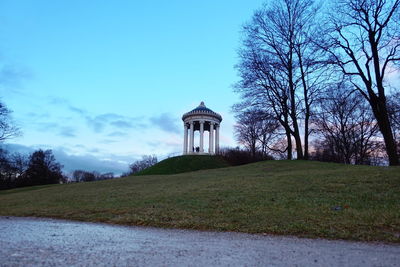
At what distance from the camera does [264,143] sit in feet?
136

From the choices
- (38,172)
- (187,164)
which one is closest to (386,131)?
(187,164)

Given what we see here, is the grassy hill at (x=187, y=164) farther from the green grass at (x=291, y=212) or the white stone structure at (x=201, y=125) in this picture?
the green grass at (x=291, y=212)

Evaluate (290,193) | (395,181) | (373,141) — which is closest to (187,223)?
(290,193)

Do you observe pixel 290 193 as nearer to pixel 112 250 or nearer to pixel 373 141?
pixel 112 250

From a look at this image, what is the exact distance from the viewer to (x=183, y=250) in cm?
419

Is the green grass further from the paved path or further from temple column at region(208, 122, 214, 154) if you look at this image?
temple column at region(208, 122, 214, 154)

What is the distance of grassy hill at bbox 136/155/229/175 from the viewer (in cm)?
3519

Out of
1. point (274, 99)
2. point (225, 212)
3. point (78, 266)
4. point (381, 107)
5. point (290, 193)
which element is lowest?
point (78, 266)

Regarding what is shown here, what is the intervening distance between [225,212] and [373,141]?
38.2 meters

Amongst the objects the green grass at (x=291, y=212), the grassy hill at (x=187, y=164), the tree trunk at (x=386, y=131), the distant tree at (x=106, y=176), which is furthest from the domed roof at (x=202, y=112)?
the distant tree at (x=106, y=176)

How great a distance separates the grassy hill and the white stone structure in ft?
12.4

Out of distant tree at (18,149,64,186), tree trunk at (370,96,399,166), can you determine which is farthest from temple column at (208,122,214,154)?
distant tree at (18,149,64,186)

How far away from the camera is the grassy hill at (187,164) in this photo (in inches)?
1385

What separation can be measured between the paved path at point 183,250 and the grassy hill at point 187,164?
29403mm
